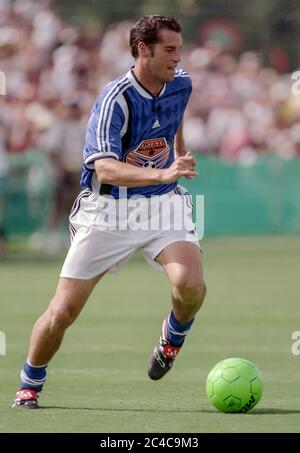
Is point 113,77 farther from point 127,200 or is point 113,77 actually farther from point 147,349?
point 127,200

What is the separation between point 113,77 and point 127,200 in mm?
14067

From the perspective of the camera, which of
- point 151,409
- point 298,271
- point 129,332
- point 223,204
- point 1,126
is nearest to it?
point 151,409

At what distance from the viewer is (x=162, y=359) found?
8617 mm

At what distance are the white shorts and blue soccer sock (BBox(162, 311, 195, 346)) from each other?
441mm

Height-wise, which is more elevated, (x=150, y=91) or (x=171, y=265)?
(x=150, y=91)

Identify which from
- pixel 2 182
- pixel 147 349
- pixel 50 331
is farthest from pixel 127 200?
pixel 2 182

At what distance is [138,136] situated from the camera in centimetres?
817

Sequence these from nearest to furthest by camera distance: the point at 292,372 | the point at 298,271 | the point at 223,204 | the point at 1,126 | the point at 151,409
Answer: the point at 151,409, the point at 292,372, the point at 298,271, the point at 1,126, the point at 223,204

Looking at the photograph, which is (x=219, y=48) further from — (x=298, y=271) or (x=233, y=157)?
(x=298, y=271)

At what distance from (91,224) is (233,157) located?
589 inches

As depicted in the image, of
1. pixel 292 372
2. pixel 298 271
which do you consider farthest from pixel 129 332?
pixel 298 271

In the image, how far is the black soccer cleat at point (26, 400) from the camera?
790 cm

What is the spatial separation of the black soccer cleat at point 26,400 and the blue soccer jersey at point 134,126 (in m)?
1.46

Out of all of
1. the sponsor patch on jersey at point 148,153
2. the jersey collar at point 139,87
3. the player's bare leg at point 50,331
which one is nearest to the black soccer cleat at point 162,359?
the player's bare leg at point 50,331
